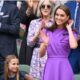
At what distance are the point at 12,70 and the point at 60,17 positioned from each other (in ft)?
3.21

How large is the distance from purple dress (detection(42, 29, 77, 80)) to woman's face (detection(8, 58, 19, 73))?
0.50 meters

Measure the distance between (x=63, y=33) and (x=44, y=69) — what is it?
506mm

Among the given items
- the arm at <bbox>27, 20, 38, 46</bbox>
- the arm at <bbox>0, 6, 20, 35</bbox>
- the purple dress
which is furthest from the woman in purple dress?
the arm at <bbox>0, 6, 20, 35</bbox>

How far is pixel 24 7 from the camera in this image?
7.76 m

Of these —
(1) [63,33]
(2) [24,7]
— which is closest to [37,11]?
(2) [24,7]

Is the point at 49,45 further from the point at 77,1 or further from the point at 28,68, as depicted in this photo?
the point at 77,1

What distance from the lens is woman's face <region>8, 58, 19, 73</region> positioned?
6602 mm

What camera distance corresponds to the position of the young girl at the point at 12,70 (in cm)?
661

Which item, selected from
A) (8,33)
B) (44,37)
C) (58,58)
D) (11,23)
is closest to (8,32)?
(8,33)

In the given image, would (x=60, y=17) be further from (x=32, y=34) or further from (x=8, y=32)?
(x=8, y=32)

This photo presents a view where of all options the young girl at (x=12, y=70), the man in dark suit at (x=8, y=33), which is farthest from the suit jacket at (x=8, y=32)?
the young girl at (x=12, y=70)

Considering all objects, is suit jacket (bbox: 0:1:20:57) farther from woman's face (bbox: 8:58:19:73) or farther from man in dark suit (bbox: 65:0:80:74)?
man in dark suit (bbox: 65:0:80:74)

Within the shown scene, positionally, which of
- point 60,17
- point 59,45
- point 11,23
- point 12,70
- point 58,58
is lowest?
point 12,70

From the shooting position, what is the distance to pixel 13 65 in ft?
21.7
